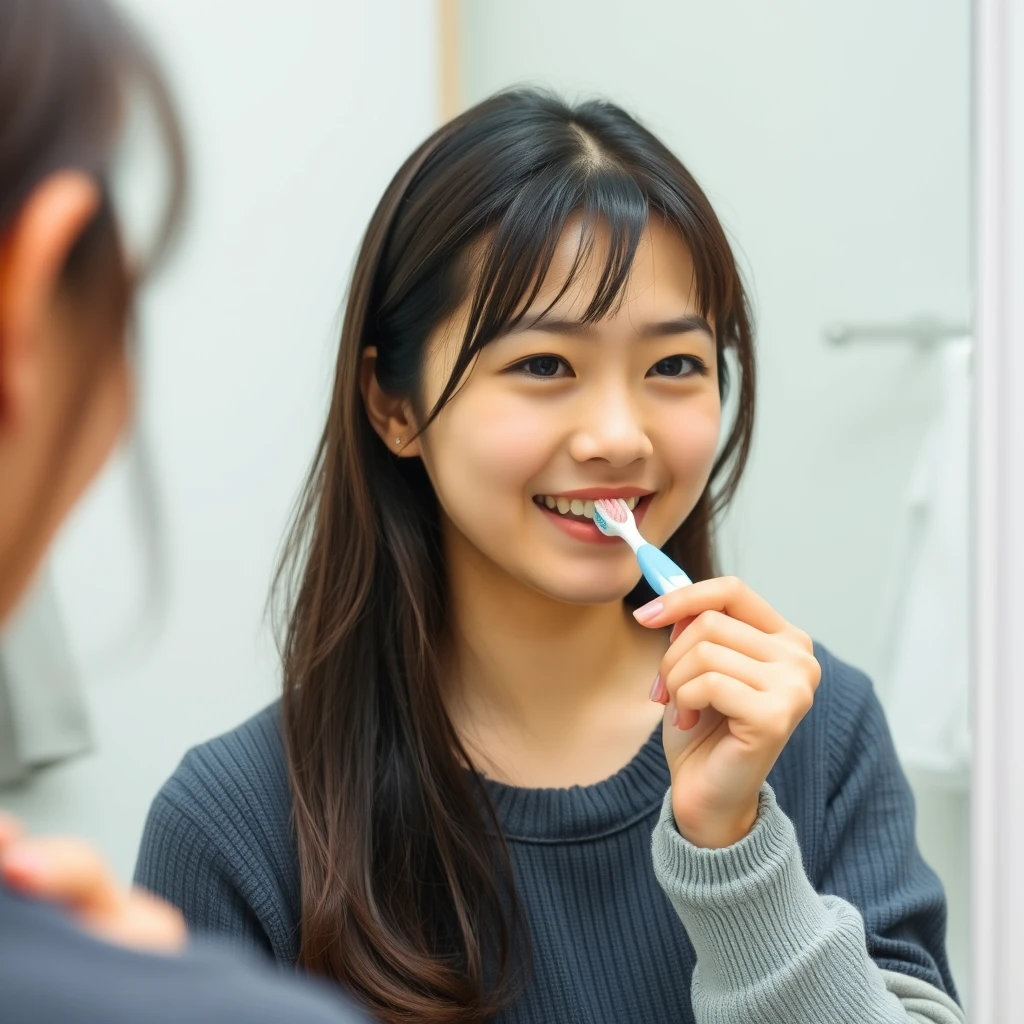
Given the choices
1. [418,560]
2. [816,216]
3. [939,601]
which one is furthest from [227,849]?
[816,216]

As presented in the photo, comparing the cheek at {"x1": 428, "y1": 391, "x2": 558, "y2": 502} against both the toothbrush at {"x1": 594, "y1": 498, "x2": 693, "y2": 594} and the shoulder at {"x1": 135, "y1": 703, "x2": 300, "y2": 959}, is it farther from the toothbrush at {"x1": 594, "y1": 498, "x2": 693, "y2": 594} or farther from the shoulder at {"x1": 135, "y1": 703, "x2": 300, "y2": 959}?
the shoulder at {"x1": 135, "y1": 703, "x2": 300, "y2": 959}

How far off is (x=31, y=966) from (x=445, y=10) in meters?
1.04

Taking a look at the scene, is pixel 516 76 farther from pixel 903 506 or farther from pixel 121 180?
pixel 121 180

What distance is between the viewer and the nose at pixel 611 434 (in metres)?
0.60

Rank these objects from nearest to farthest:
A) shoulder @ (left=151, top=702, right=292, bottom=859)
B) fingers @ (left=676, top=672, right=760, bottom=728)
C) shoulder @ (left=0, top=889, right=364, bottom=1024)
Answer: shoulder @ (left=0, top=889, right=364, bottom=1024) → fingers @ (left=676, top=672, right=760, bottom=728) → shoulder @ (left=151, top=702, right=292, bottom=859)

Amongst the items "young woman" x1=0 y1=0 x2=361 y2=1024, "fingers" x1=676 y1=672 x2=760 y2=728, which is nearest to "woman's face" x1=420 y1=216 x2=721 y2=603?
"fingers" x1=676 y1=672 x2=760 y2=728

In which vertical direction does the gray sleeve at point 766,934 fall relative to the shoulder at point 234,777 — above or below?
below

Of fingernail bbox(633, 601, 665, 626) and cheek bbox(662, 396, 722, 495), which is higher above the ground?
cheek bbox(662, 396, 722, 495)

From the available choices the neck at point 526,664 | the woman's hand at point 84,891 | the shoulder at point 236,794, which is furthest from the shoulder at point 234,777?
the woman's hand at point 84,891

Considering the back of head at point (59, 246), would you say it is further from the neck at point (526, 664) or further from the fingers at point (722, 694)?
the neck at point (526, 664)

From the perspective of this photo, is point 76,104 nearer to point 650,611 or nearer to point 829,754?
point 650,611

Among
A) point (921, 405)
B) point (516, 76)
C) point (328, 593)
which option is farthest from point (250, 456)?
point (921, 405)

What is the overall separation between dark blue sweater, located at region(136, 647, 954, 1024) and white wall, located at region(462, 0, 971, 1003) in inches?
7.5

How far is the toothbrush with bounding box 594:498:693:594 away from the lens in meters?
0.58
